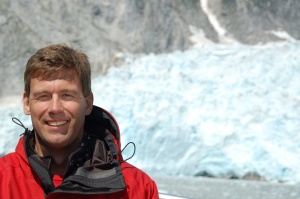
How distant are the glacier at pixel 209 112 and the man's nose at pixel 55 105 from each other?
16.4 ft

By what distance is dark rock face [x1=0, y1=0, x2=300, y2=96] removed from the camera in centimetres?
891

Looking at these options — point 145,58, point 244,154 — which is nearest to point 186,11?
point 145,58

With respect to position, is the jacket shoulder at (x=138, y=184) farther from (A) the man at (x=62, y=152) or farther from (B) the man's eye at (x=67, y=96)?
(B) the man's eye at (x=67, y=96)

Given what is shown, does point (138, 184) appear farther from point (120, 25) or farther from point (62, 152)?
point (120, 25)

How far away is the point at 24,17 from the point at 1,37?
576 millimetres

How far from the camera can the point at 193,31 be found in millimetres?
10266

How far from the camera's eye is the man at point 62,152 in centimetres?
113

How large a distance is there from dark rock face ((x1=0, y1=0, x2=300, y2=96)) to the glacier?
910 millimetres

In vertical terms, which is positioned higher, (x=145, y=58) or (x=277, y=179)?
(x=145, y=58)

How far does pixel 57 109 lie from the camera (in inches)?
45.9

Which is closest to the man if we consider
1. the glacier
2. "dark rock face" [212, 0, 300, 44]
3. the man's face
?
→ the man's face

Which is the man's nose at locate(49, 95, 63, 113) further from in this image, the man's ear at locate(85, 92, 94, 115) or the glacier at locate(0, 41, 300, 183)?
the glacier at locate(0, 41, 300, 183)

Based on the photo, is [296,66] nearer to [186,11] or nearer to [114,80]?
[114,80]

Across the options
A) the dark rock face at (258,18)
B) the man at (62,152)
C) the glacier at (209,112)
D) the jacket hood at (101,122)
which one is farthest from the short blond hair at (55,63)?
the dark rock face at (258,18)
